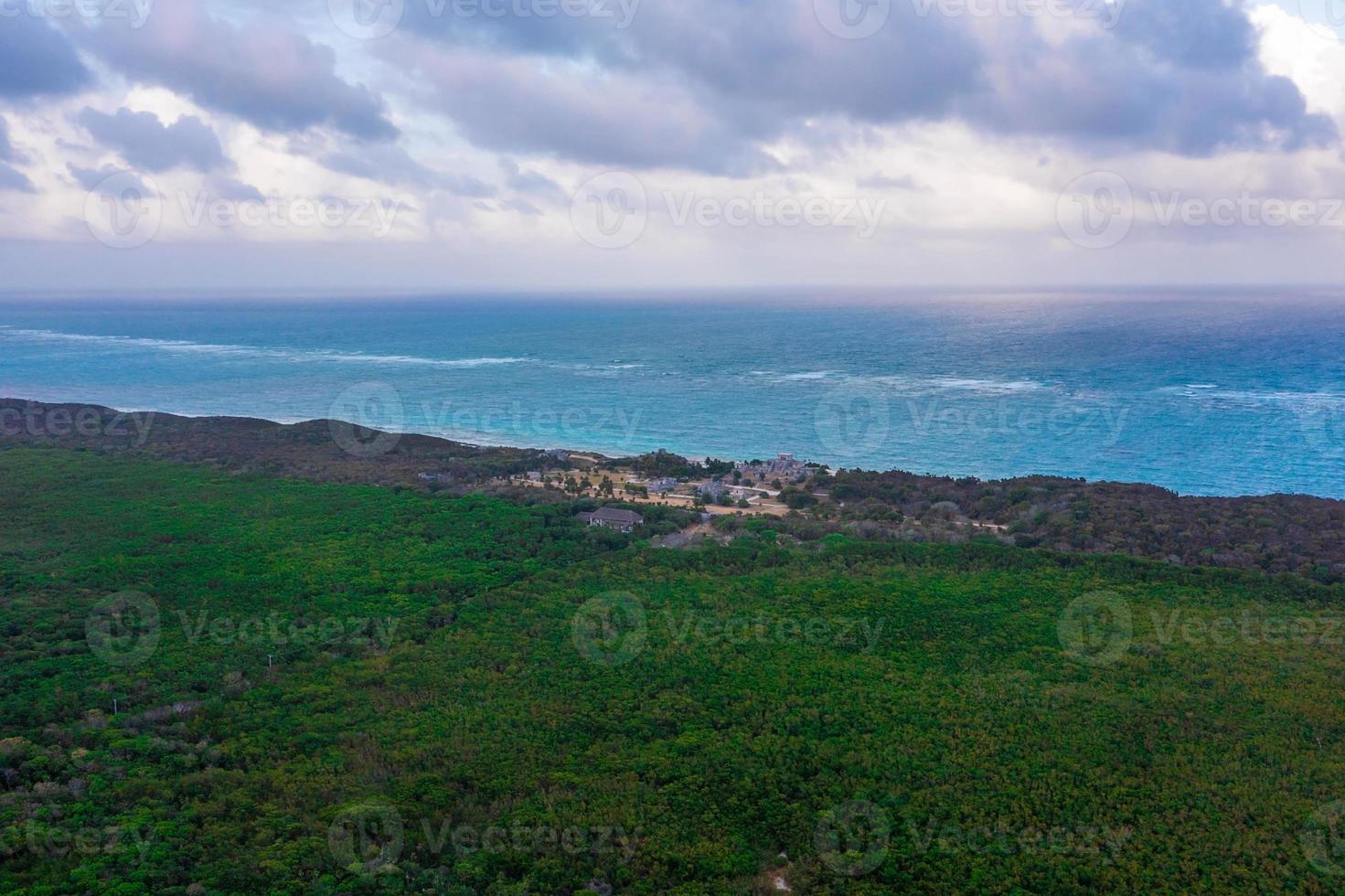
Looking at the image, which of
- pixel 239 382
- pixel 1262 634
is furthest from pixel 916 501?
pixel 239 382

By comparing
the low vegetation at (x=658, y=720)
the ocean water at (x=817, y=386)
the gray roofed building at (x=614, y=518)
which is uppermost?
the ocean water at (x=817, y=386)

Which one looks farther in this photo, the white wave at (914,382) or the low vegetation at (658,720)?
the white wave at (914,382)

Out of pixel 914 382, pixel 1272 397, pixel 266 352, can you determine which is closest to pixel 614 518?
pixel 914 382

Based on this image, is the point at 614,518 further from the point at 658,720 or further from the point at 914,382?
the point at 914,382

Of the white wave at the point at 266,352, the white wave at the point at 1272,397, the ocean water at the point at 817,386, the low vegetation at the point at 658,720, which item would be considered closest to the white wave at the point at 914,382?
the ocean water at the point at 817,386

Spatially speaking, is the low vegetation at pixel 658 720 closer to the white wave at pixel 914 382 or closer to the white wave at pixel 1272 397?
the white wave at pixel 1272 397

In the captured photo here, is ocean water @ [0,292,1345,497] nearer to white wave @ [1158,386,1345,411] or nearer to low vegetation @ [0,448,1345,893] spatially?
white wave @ [1158,386,1345,411]

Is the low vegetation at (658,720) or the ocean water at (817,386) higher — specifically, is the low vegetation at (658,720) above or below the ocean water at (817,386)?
below

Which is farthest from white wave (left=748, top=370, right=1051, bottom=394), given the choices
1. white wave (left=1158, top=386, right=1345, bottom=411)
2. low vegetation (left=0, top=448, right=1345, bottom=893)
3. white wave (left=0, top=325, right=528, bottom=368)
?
low vegetation (left=0, top=448, right=1345, bottom=893)

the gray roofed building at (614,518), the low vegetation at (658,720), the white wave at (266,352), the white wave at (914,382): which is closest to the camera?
the low vegetation at (658,720)
